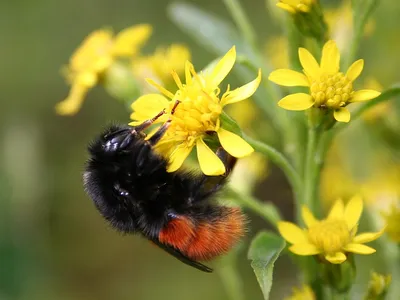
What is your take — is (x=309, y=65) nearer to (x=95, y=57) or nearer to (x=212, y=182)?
(x=212, y=182)

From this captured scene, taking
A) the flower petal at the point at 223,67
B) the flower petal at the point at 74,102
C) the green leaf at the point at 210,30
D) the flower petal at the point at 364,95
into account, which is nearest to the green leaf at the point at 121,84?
the flower petal at the point at 74,102

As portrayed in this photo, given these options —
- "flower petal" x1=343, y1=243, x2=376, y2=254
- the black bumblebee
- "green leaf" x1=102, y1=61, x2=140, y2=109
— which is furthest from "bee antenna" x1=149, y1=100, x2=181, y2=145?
"green leaf" x1=102, y1=61, x2=140, y2=109

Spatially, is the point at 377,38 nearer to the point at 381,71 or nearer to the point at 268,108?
the point at 381,71

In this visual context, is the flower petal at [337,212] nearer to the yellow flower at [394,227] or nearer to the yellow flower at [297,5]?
the yellow flower at [394,227]

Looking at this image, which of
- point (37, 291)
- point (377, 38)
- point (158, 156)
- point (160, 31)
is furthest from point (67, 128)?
point (158, 156)

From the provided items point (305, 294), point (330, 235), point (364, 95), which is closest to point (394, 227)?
point (305, 294)

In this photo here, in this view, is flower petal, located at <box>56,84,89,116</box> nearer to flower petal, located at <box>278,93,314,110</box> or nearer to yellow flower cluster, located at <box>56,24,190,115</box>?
yellow flower cluster, located at <box>56,24,190,115</box>
